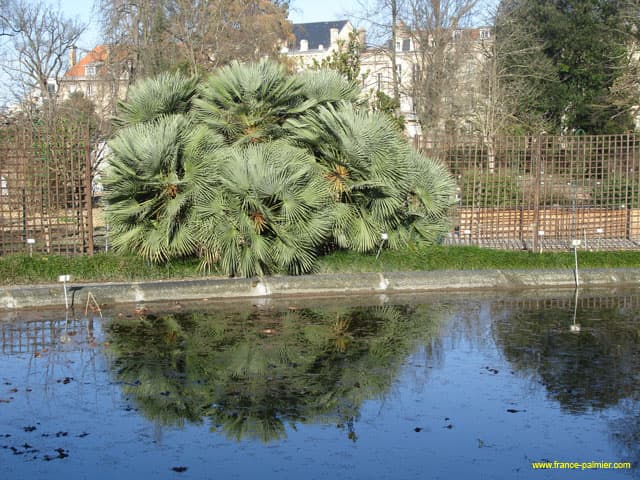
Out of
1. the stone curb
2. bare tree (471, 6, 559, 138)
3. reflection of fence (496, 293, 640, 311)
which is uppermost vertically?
bare tree (471, 6, 559, 138)

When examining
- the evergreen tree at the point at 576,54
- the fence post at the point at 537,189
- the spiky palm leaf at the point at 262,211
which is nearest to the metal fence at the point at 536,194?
the fence post at the point at 537,189

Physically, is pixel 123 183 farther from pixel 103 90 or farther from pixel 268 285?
pixel 103 90

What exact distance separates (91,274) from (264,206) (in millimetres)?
2866

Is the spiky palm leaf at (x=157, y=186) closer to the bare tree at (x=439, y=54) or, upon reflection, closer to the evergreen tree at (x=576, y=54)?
the bare tree at (x=439, y=54)

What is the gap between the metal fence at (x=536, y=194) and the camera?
16219 millimetres

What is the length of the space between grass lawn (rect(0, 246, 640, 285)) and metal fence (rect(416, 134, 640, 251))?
128cm

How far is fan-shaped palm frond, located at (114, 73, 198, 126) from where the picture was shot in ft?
45.2

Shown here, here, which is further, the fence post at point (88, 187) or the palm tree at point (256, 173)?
the fence post at point (88, 187)

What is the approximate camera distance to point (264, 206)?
484 inches

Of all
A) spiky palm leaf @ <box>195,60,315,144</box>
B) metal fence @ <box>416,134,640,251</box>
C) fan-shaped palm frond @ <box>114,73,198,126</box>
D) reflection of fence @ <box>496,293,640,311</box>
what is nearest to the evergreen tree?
metal fence @ <box>416,134,640,251</box>

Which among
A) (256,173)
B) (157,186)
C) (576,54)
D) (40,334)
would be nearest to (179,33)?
(576,54)

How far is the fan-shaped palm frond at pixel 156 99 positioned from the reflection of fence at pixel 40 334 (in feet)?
14.4

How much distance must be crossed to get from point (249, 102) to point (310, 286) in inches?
122

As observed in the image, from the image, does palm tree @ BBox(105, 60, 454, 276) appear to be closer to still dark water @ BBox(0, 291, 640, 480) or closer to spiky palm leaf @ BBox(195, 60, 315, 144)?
spiky palm leaf @ BBox(195, 60, 315, 144)
